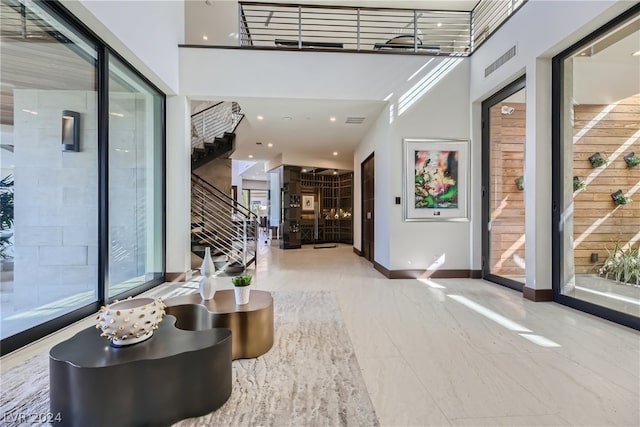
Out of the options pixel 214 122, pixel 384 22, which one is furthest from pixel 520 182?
pixel 214 122

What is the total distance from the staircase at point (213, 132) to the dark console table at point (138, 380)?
6957 millimetres

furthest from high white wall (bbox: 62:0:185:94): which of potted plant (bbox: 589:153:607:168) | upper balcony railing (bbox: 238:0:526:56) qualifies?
potted plant (bbox: 589:153:607:168)

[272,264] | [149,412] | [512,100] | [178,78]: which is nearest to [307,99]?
[178,78]

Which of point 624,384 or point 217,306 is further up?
point 217,306

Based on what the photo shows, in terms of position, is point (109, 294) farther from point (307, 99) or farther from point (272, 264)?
point (307, 99)

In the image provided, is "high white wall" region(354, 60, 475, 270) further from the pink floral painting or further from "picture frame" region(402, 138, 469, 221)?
the pink floral painting

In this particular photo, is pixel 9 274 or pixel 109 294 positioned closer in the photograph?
pixel 9 274

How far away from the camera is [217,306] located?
237 centimetres

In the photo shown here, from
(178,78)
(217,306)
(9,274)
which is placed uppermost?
(178,78)

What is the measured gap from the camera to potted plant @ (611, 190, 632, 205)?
3436 millimetres

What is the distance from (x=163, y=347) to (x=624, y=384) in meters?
2.88

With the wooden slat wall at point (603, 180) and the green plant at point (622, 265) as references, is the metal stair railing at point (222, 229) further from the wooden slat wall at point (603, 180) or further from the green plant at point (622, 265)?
the green plant at point (622, 265)

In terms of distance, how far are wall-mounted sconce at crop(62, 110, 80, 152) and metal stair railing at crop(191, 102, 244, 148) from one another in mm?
5350

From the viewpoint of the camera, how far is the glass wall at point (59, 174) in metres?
2.47
